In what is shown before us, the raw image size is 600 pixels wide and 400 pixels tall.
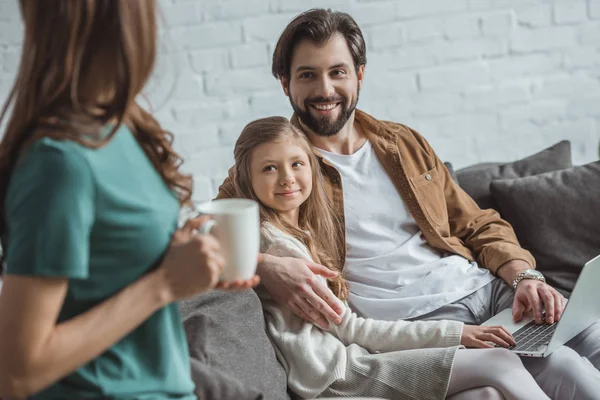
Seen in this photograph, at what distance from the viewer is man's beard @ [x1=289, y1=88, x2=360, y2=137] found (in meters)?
2.19

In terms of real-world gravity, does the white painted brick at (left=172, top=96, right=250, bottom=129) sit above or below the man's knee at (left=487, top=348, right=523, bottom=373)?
above

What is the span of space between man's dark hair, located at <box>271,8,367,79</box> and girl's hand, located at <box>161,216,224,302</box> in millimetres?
1291

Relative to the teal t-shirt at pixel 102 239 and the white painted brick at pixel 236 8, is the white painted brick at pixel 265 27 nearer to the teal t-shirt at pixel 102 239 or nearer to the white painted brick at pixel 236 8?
the white painted brick at pixel 236 8

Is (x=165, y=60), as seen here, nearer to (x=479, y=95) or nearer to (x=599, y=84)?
(x=479, y=95)

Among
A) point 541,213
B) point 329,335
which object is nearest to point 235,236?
point 329,335

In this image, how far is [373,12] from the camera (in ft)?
9.67

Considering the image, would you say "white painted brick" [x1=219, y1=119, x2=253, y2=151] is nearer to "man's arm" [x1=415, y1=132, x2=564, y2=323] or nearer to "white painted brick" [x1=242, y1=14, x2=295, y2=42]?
"white painted brick" [x1=242, y1=14, x2=295, y2=42]

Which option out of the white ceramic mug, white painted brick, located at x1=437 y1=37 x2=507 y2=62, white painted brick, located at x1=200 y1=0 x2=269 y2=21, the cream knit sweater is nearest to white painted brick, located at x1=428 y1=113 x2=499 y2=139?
white painted brick, located at x1=437 y1=37 x2=507 y2=62

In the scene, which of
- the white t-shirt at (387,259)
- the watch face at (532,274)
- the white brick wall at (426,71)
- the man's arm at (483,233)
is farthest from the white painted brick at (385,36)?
the watch face at (532,274)

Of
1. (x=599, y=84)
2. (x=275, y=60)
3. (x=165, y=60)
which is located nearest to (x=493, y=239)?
(x=275, y=60)

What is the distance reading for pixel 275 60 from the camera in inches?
89.5

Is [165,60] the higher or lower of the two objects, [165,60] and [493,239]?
the higher

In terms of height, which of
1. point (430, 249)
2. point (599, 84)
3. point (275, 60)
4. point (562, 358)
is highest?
point (275, 60)

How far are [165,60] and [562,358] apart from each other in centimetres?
111
